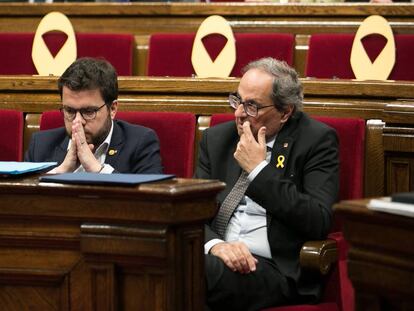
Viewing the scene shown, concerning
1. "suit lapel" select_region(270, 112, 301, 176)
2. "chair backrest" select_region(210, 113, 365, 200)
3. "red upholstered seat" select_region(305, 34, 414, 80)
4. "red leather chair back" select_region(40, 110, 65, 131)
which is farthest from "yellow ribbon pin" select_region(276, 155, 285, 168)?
"red upholstered seat" select_region(305, 34, 414, 80)

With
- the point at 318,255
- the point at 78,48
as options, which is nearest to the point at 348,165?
the point at 318,255

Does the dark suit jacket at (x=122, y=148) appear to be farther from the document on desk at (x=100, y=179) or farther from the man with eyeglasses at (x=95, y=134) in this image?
the document on desk at (x=100, y=179)

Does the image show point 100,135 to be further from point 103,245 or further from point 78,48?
point 78,48

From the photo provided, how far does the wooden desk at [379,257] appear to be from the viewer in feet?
2.65

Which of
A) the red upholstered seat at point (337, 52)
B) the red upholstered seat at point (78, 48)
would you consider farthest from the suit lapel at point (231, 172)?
the red upholstered seat at point (78, 48)

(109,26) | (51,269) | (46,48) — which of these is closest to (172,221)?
(51,269)

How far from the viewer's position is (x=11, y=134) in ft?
4.84

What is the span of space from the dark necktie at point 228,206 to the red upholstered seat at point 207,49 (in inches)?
27.6

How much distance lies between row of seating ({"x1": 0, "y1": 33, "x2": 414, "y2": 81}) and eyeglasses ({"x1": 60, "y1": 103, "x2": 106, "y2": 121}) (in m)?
0.62

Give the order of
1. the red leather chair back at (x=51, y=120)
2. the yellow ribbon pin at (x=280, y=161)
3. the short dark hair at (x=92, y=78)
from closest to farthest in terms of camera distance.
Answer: the yellow ribbon pin at (x=280, y=161)
the short dark hair at (x=92, y=78)
the red leather chair back at (x=51, y=120)

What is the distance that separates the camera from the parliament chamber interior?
889 millimetres

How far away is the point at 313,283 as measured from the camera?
1184mm

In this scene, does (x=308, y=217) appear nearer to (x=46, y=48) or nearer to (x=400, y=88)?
(x=400, y=88)

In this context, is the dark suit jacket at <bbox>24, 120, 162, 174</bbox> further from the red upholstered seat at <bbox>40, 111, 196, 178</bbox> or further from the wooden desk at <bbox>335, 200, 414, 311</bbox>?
the wooden desk at <bbox>335, 200, 414, 311</bbox>
